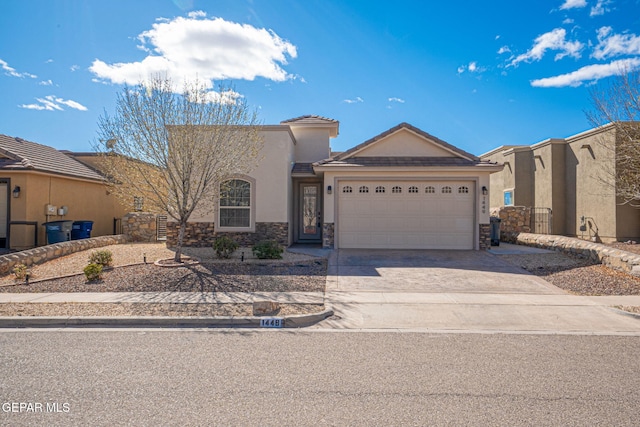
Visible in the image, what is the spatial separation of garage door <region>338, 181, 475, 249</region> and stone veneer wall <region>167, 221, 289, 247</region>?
2134 mm

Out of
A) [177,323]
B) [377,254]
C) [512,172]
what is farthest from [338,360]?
[512,172]

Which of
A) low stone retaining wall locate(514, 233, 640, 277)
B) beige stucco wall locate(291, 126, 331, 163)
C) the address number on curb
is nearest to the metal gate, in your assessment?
low stone retaining wall locate(514, 233, 640, 277)

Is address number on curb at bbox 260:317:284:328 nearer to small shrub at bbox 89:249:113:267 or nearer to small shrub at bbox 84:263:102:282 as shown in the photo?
small shrub at bbox 84:263:102:282

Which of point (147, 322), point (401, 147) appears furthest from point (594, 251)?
point (147, 322)

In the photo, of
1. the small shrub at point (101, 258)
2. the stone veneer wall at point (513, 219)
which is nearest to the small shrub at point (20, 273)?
the small shrub at point (101, 258)

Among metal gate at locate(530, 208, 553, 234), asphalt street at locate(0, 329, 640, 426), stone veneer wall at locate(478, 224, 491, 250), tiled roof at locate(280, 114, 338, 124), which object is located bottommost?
asphalt street at locate(0, 329, 640, 426)

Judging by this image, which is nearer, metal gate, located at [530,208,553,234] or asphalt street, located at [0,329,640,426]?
asphalt street, located at [0,329,640,426]

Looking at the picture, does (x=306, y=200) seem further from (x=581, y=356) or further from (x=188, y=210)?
(x=581, y=356)

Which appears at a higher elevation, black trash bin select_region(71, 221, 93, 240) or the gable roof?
the gable roof

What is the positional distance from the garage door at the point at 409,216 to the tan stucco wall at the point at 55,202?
11.3 m

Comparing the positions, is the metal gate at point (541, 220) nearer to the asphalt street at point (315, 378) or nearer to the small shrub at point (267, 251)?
the small shrub at point (267, 251)

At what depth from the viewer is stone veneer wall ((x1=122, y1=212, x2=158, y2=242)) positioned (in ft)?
51.3

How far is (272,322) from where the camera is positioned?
6.39 metres

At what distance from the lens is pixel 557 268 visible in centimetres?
1061
